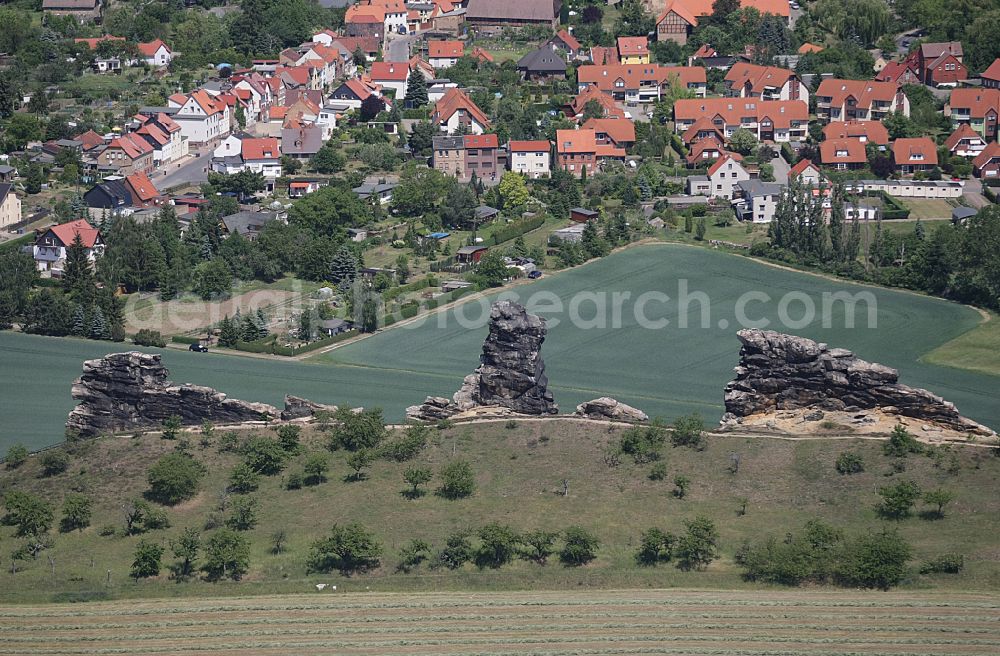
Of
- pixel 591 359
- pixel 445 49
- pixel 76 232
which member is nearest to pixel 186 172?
pixel 76 232

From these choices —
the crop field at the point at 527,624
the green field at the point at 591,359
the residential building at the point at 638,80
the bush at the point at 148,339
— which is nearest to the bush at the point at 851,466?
the crop field at the point at 527,624

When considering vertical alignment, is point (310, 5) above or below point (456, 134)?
above

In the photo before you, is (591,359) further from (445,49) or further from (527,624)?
(445,49)

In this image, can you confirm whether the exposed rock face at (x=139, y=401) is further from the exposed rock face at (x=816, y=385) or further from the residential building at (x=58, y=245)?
the residential building at (x=58, y=245)

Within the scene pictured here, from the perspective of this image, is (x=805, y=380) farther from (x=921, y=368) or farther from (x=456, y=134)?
(x=456, y=134)

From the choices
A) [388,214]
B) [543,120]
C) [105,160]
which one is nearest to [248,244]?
[388,214]
